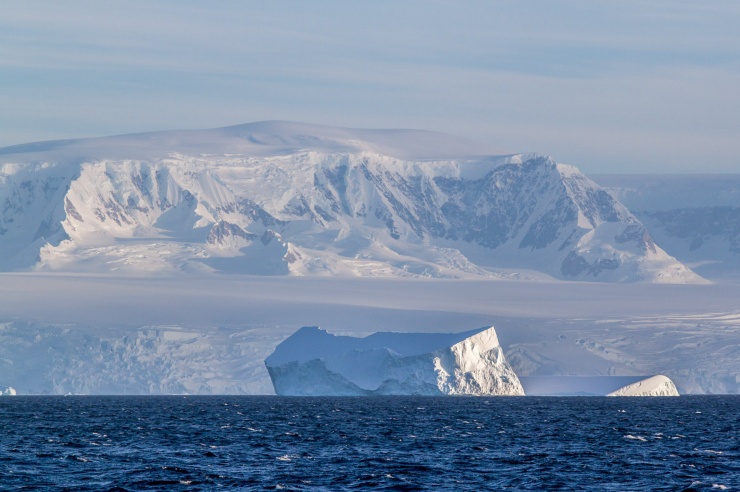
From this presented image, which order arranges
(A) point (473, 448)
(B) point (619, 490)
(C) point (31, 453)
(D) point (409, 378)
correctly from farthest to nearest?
(D) point (409, 378) → (A) point (473, 448) → (C) point (31, 453) → (B) point (619, 490)

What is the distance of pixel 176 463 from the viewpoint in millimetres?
79188

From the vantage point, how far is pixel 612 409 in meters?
166

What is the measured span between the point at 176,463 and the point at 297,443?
17189 millimetres

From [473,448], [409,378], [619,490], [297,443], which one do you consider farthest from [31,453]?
[409,378]

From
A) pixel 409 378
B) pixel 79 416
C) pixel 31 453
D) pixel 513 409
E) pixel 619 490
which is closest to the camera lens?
pixel 619 490

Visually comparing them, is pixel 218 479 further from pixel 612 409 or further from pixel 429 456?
pixel 612 409

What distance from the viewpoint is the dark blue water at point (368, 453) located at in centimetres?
7162

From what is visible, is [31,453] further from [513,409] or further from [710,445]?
[513,409]

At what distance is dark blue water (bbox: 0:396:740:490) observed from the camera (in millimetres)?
71625

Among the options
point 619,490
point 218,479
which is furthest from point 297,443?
point 619,490

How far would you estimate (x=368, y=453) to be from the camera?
8731cm

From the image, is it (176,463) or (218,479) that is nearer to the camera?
(218,479)

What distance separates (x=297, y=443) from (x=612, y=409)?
254 feet

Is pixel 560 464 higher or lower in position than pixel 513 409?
higher
